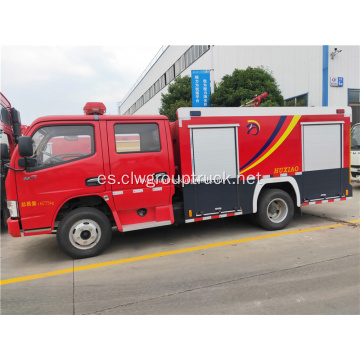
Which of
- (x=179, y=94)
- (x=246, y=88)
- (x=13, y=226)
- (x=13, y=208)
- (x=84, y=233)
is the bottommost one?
(x=84, y=233)

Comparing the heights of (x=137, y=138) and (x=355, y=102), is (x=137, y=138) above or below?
below

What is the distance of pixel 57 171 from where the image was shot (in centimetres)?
434

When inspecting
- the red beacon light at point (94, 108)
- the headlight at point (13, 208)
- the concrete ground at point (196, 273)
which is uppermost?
the red beacon light at point (94, 108)

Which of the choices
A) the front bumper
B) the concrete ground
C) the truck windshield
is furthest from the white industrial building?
the front bumper

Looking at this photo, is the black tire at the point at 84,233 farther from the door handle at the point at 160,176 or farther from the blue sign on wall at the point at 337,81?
the blue sign on wall at the point at 337,81

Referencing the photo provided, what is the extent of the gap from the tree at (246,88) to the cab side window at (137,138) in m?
8.68

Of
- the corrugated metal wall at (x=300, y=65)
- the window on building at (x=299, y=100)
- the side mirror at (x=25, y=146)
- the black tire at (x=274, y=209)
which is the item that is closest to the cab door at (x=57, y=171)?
the side mirror at (x=25, y=146)

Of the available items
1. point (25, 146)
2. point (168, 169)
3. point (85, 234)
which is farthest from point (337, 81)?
point (25, 146)

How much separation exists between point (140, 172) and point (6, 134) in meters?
4.87

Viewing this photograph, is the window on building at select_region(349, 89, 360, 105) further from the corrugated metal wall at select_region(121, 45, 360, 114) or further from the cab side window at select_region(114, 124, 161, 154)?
the cab side window at select_region(114, 124, 161, 154)

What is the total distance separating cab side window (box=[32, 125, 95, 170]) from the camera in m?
4.32

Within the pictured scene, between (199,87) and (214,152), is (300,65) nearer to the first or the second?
(199,87)

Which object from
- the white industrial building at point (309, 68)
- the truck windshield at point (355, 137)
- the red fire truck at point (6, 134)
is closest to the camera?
the red fire truck at point (6, 134)

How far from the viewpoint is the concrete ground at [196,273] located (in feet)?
10.3
